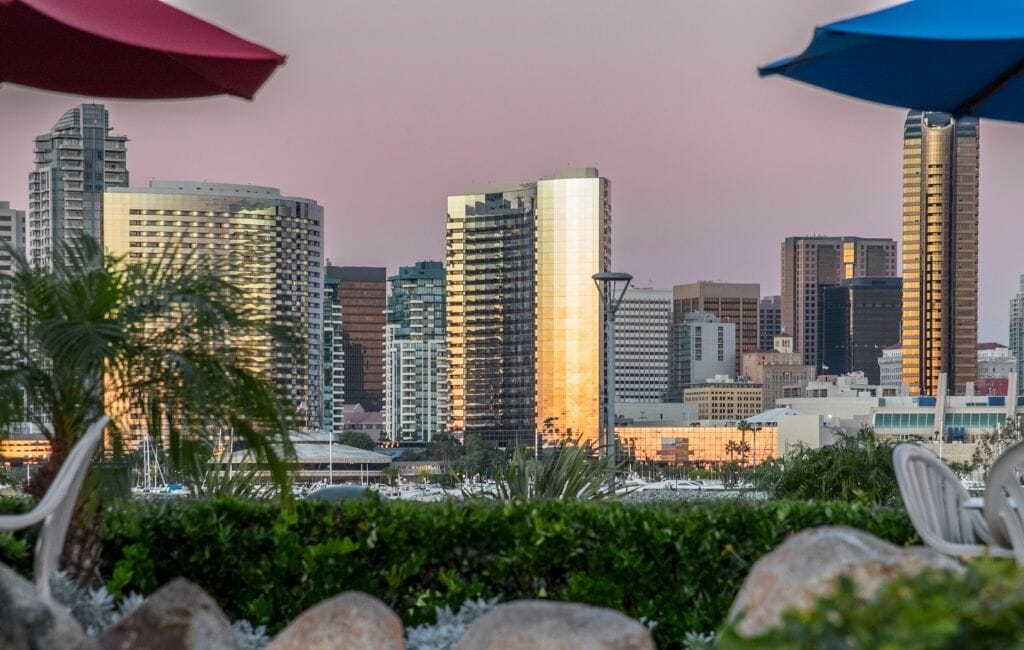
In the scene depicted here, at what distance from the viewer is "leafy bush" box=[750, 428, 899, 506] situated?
47.0ft

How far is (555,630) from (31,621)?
1.40m

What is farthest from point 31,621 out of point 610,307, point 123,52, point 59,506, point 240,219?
point 240,219

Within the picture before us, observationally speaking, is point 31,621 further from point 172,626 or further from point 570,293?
point 570,293

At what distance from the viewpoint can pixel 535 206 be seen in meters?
158

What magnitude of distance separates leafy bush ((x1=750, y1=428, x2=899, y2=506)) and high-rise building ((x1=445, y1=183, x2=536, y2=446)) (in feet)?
458

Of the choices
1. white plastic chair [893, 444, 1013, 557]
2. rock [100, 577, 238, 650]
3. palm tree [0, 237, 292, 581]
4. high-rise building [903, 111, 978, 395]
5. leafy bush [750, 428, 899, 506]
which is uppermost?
high-rise building [903, 111, 978, 395]

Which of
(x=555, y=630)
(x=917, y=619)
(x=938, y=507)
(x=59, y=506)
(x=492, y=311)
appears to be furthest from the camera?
(x=492, y=311)

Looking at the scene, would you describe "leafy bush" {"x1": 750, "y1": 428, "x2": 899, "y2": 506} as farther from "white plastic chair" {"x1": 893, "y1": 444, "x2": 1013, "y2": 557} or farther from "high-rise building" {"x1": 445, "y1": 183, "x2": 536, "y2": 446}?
"high-rise building" {"x1": 445, "y1": 183, "x2": 536, "y2": 446}

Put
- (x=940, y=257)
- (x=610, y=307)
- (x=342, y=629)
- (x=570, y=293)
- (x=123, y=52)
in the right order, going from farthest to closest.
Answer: (x=940, y=257) < (x=570, y=293) < (x=610, y=307) < (x=123, y=52) < (x=342, y=629)

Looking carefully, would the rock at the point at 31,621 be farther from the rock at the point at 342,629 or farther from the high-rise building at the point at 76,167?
the high-rise building at the point at 76,167

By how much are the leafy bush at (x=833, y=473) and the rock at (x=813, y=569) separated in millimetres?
10853

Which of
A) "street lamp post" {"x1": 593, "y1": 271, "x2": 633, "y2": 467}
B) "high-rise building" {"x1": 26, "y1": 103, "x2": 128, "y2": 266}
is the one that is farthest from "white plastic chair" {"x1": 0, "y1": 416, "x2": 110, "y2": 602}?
"high-rise building" {"x1": 26, "y1": 103, "x2": 128, "y2": 266}

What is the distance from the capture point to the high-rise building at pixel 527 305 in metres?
152

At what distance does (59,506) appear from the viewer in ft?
14.5
